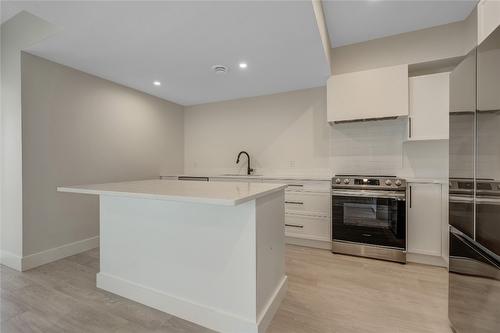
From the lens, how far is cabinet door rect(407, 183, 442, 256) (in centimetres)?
241

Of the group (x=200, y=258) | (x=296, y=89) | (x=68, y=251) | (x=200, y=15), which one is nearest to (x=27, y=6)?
(x=200, y=15)

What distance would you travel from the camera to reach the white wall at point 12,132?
2318 millimetres

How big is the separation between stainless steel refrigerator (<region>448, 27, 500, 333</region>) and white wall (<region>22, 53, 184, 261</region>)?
367cm

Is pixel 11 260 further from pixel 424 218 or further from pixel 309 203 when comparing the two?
pixel 424 218

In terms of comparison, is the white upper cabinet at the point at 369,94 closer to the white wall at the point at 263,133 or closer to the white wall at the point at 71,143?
the white wall at the point at 263,133

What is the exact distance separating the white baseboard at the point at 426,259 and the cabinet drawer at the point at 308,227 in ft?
2.94

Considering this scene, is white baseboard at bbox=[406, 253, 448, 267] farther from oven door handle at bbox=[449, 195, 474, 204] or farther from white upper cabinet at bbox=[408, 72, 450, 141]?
oven door handle at bbox=[449, 195, 474, 204]

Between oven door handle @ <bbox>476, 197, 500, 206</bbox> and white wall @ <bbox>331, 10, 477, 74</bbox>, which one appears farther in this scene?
white wall @ <bbox>331, 10, 477, 74</bbox>

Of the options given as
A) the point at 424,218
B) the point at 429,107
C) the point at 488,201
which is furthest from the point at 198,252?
the point at 429,107

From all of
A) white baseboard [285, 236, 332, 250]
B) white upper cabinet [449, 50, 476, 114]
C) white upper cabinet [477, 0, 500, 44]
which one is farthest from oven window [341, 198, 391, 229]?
white upper cabinet [477, 0, 500, 44]

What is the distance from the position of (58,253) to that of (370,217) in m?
3.61

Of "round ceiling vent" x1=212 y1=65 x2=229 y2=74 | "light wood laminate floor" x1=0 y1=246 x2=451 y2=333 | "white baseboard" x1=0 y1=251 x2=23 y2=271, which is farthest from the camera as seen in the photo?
"round ceiling vent" x1=212 y1=65 x2=229 y2=74

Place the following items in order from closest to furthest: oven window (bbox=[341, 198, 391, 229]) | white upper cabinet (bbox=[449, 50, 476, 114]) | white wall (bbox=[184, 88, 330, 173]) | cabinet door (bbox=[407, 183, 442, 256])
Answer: white upper cabinet (bbox=[449, 50, 476, 114]) → cabinet door (bbox=[407, 183, 442, 256]) → oven window (bbox=[341, 198, 391, 229]) → white wall (bbox=[184, 88, 330, 173])

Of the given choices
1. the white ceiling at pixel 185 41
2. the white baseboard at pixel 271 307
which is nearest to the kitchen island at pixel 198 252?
the white baseboard at pixel 271 307
